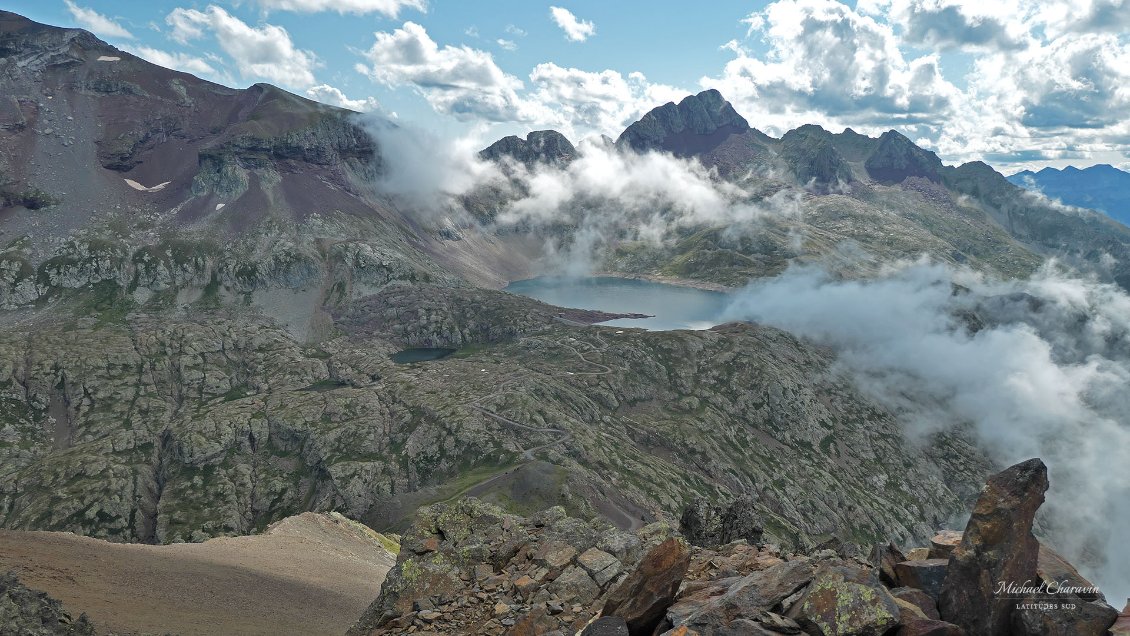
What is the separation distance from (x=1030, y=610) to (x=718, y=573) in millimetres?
11873

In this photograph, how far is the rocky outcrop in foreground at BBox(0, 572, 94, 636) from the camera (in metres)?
37.7

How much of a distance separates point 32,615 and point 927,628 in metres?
53.6

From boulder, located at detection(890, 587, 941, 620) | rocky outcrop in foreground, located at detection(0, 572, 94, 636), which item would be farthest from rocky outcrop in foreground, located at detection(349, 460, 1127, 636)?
rocky outcrop in foreground, located at detection(0, 572, 94, 636)

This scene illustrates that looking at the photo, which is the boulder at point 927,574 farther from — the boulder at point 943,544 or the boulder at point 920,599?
the boulder at point 943,544

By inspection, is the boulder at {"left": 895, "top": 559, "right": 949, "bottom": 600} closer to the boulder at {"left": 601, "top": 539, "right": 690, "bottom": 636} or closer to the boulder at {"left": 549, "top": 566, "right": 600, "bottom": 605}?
the boulder at {"left": 601, "top": 539, "right": 690, "bottom": 636}

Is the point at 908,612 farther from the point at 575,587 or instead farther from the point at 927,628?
the point at 575,587

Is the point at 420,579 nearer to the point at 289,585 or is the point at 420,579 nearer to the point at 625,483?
the point at 289,585

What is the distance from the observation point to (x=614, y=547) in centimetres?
2966

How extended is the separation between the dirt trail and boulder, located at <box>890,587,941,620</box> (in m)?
45.7

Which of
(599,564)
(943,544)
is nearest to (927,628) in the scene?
(943,544)

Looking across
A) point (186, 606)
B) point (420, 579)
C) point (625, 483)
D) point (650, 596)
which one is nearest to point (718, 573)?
point (650, 596)

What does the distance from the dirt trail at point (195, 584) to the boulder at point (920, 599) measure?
45670 mm

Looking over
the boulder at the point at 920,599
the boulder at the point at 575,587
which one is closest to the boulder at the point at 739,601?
the boulder at the point at 920,599

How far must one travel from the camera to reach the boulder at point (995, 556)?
19.6 metres
